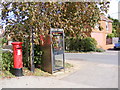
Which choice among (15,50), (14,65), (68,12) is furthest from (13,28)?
(68,12)

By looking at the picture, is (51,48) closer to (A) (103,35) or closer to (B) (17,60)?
(B) (17,60)

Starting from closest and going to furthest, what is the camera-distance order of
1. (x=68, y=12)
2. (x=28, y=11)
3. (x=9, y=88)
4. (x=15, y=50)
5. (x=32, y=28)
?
(x=9, y=88) < (x=28, y=11) < (x=15, y=50) < (x=32, y=28) < (x=68, y=12)

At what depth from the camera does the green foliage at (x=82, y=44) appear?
18.0 metres

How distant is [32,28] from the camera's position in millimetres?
6711

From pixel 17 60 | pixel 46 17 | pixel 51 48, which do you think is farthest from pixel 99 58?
pixel 17 60

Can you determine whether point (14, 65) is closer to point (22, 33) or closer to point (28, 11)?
point (22, 33)

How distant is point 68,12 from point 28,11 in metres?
2.18

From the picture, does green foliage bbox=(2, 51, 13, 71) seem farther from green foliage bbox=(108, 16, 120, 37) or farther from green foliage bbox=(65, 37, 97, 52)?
green foliage bbox=(108, 16, 120, 37)

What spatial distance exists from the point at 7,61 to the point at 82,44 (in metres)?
13.3

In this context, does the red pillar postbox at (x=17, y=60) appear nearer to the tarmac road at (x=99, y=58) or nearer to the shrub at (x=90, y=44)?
the tarmac road at (x=99, y=58)

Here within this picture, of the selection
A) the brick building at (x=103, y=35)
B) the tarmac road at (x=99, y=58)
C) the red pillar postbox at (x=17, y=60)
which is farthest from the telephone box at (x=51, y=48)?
the brick building at (x=103, y=35)

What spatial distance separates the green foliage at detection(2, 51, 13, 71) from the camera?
642 cm

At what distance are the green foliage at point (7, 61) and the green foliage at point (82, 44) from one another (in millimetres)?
11046

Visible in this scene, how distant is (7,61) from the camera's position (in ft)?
21.4
